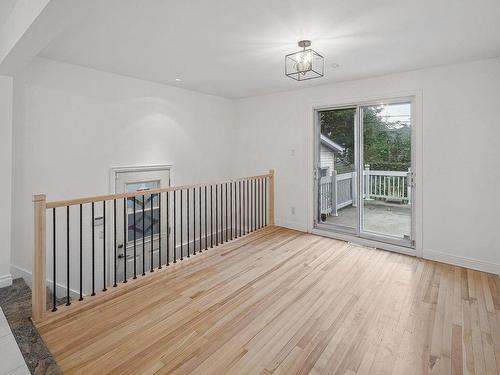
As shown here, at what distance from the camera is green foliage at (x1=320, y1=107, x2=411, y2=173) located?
3906mm

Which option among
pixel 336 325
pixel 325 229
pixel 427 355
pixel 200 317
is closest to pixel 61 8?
pixel 200 317

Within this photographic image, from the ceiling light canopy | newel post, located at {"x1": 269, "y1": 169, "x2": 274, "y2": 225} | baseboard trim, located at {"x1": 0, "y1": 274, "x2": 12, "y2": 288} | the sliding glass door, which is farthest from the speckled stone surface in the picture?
the sliding glass door

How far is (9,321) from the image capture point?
223cm

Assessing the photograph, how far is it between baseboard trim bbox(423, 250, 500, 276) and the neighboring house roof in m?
1.95

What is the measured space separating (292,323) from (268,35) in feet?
8.34

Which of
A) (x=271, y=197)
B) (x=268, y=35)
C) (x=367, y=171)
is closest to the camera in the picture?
(x=268, y=35)

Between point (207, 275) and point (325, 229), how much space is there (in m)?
2.37

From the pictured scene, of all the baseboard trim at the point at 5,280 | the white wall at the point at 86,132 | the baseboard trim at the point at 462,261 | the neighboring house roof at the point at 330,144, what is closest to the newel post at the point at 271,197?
the neighboring house roof at the point at 330,144

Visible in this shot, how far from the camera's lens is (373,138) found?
417cm

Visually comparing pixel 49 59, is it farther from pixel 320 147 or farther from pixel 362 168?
pixel 362 168

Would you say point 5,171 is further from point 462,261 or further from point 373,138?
point 462,261

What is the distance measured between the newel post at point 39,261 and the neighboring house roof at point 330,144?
393cm

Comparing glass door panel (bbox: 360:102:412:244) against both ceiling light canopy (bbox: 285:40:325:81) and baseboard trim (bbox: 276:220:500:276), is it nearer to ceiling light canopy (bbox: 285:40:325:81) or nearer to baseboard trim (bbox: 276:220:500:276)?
baseboard trim (bbox: 276:220:500:276)

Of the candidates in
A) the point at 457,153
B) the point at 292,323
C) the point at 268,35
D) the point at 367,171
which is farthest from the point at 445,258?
the point at 268,35
